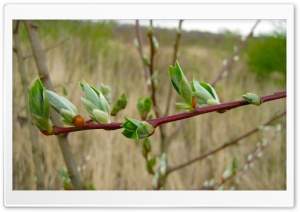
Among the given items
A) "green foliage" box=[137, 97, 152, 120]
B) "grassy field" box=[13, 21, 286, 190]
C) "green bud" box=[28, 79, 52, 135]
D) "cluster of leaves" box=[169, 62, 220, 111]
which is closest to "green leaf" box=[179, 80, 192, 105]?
"cluster of leaves" box=[169, 62, 220, 111]

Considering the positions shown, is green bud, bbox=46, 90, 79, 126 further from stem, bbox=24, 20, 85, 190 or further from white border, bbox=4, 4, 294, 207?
white border, bbox=4, 4, 294, 207

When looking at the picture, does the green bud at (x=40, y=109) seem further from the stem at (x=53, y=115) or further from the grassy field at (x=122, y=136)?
the grassy field at (x=122, y=136)

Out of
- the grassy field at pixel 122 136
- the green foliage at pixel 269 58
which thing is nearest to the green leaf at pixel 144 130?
the grassy field at pixel 122 136

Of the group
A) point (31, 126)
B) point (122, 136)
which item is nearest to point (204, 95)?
point (31, 126)

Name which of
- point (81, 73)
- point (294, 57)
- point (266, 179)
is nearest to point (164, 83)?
point (81, 73)

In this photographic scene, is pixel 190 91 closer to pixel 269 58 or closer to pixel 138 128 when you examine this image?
pixel 138 128

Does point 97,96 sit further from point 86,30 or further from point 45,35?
point 86,30
